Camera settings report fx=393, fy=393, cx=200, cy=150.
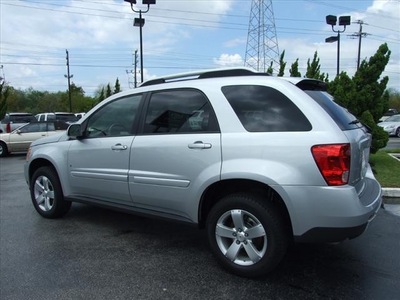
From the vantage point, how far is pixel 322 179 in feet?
10.4

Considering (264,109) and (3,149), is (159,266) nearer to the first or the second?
(264,109)

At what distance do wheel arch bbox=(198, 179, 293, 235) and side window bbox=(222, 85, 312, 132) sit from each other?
1.66 feet

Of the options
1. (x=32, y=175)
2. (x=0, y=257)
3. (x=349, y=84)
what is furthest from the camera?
(x=349, y=84)

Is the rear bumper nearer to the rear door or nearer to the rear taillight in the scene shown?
the rear taillight

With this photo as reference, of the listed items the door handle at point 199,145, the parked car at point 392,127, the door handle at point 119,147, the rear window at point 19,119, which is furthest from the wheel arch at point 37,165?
the rear window at point 19,119

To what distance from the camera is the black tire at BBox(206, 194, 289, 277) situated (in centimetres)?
340

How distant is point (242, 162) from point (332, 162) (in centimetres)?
76

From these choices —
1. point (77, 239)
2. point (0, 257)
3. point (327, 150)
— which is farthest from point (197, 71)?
point (0, 257)

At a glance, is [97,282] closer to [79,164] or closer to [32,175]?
[79,164]

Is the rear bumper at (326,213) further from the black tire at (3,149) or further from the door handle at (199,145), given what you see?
the black tire at (3,149)

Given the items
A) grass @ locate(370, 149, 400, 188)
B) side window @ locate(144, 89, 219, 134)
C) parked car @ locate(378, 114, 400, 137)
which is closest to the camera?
side window @ locate(144, 89, 219, 134)

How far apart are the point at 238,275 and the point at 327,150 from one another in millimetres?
1424

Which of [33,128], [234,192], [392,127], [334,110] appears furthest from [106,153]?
[392,127]

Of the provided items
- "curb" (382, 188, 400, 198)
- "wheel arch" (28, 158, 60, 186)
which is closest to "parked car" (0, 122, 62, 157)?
"wheel arch" (28, 158, 60, 186)
